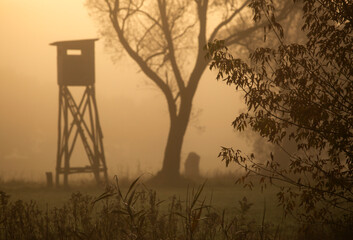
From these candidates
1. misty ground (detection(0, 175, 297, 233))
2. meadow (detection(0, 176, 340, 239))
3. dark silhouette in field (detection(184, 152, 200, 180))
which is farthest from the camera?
dark silhouette in field (detection(184, 152, 200, 180))

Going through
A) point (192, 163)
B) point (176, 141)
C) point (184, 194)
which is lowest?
point (184, 194)

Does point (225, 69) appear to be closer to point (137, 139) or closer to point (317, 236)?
point (317, 236)

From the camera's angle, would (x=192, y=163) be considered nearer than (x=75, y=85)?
No

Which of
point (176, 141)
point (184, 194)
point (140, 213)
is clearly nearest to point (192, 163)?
point (176, 141)

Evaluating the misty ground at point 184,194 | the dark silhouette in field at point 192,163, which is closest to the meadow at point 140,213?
the misty ground at point 184,194

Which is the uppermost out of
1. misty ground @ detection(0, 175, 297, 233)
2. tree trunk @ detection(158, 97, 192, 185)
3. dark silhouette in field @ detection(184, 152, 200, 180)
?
tree trunk @ detection(158, 97, 192, 185)

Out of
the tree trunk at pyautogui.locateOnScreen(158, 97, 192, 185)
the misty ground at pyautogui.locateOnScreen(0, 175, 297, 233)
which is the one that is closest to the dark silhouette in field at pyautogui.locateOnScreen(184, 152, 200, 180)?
the misty ground at pyautogui.locateOnScreen(0, 175, 297, 233)

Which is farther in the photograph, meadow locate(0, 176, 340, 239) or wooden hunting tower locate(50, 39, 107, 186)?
wooden hunting tower locate(50, 39, 107, 186)

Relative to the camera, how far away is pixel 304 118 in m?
6.98

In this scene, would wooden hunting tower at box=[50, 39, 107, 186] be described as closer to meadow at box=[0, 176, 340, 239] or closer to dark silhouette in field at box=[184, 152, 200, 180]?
meadow at box=[0, 176, 340, 239]

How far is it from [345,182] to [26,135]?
6844 centimetres

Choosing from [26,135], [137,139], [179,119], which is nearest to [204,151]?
[137,139]

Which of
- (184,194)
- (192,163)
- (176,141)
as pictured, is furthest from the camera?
(192,163)

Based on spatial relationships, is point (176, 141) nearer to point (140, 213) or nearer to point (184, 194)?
point (184, 194)
